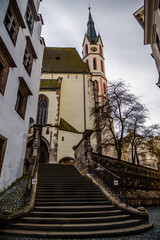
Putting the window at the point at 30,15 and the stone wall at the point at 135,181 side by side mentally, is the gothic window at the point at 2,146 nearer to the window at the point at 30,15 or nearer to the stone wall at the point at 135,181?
the stone wall at the point at 135,181

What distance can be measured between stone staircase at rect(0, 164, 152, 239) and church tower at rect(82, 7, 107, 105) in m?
22.0

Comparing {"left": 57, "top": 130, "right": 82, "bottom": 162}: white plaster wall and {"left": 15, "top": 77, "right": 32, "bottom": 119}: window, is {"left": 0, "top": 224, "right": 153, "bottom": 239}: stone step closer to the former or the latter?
{"left": 15, "top": 77, "right": 32, "bottom": 119}: window

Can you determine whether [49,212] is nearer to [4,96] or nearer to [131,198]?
[4,96]

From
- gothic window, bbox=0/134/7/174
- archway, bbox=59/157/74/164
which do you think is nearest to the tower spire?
archway, bbox=59/157/74/164

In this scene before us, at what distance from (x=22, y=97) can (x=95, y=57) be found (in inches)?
1009

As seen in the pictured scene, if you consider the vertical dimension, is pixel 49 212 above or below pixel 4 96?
Result: below

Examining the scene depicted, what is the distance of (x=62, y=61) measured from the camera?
29.3 m

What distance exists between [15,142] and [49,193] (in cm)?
315

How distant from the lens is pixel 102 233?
4.07m

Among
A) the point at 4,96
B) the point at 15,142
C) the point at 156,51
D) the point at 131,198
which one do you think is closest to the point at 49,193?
the point at 15,142

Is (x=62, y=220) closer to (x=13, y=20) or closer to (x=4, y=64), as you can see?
(x=4, y=64)

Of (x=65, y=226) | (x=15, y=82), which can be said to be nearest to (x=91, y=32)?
(x=15, y=82)

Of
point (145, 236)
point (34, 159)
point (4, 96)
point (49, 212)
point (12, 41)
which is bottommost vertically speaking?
point (145, 236)

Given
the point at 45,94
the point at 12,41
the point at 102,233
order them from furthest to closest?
1. the point at 45,94
2. the point at 12,41
3. the point at 102,233
